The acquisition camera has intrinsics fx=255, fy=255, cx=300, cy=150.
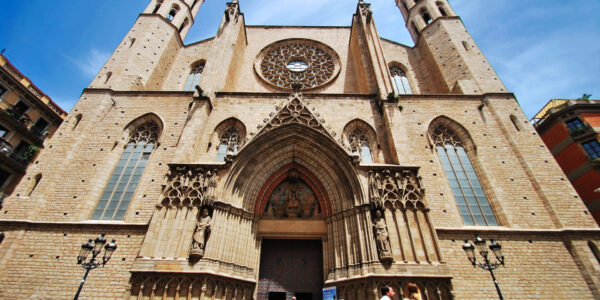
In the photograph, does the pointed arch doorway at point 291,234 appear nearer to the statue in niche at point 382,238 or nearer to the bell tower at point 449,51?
the statue in niche at point 382,238

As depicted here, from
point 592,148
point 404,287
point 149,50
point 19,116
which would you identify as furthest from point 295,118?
point 19,116

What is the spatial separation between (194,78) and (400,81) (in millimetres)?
13057

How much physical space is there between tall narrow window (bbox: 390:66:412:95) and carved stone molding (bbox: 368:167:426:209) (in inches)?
325

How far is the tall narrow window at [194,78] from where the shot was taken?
51.8 feet

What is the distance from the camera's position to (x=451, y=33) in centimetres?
1489

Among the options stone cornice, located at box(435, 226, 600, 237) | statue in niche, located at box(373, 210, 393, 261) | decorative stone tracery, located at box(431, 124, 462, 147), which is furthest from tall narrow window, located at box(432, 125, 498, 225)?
statue in niche, located at box(373, 210, 393, 261)

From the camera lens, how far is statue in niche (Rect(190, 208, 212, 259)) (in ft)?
23.4

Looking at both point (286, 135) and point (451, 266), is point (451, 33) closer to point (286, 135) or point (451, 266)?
point (286, 135)

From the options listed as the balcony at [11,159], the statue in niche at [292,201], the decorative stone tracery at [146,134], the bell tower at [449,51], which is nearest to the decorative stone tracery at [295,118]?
the statue in niche at [292,201]

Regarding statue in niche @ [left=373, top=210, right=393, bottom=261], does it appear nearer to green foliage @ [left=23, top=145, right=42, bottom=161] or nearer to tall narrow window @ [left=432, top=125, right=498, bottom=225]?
tall narrow window @ [left=432, top=125, right=498, bottom=225]

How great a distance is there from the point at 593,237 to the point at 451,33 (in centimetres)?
1180

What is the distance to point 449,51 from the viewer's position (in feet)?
46.6

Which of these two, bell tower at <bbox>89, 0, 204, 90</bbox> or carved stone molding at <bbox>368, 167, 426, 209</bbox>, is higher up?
bell tower at <bbox>89, 0, 204, 90</bbox>

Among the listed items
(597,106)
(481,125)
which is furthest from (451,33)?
(597,106)
